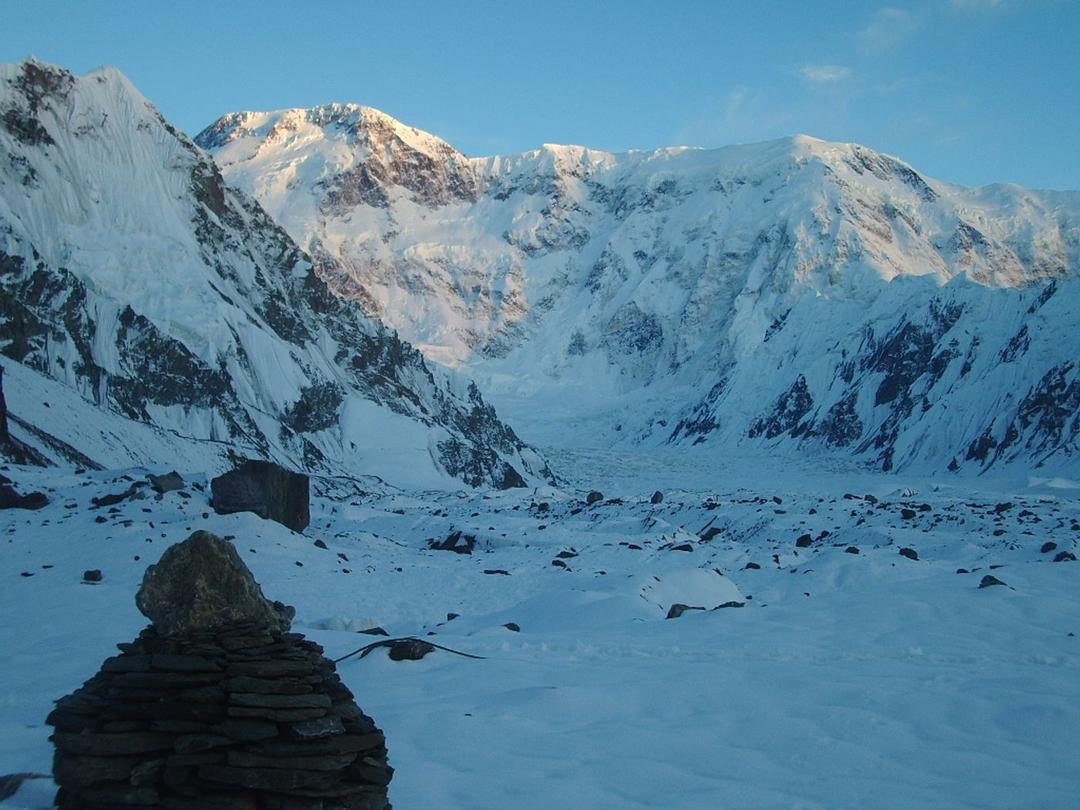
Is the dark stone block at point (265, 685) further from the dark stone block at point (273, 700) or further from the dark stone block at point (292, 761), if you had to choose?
the dark stone block at point (292, 761)

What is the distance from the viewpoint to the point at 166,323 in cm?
6544

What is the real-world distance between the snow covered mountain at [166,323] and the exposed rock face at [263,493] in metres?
14.5

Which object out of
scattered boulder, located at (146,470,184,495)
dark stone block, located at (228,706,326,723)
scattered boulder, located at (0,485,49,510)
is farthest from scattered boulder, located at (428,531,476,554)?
dark stone block, located at (228,706,326,723)

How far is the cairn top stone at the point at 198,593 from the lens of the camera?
741 centimetres

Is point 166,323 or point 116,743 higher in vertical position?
point 166,323

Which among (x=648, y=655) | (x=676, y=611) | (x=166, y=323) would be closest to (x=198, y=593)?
(x=648, y=655)

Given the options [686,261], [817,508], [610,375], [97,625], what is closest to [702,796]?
[97,625]

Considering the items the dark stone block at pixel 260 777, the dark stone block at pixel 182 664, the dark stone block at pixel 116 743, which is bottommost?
the dark stone block at pixel 260 777

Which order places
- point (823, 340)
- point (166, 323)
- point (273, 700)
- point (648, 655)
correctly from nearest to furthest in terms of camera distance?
point (273, 700), point (648, 655), point (166, 323), point (823, 340)

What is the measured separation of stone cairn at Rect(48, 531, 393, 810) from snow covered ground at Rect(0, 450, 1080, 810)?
2.82 feet

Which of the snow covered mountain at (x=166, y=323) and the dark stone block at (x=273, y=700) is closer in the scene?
the dark stone block at (x=273, y=700)

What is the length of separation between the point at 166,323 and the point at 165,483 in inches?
1507

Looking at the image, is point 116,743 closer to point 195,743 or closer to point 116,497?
point 195,743

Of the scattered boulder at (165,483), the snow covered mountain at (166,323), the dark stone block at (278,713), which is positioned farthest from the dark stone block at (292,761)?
the snow covered mountain at (166,323)
